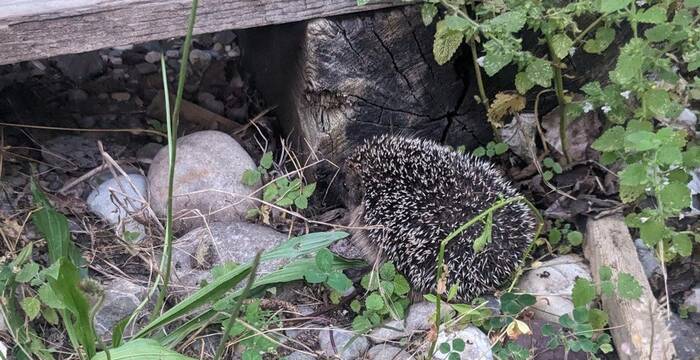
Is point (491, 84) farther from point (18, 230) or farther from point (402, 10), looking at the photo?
point (18, 230)

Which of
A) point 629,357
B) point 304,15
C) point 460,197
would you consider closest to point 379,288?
point 460,197

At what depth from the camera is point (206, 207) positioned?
3119mm

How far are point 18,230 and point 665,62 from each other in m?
2.40

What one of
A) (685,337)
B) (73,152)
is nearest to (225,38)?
(73,152)

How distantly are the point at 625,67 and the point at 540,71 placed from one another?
0.44 meters

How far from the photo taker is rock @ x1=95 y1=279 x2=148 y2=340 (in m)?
2.56

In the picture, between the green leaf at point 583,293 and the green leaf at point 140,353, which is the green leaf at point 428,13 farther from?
the green leaf at point 140,353

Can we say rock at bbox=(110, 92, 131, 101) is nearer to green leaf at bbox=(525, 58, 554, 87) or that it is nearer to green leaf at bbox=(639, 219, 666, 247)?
green leaf at bbox=(525, 58, 554, 87)

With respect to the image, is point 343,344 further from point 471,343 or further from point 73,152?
point 73,152

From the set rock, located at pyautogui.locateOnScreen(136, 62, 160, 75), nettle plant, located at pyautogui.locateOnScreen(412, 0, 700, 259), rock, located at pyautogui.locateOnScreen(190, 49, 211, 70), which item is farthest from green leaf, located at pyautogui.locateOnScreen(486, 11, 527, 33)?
rock, located at pyautogui.locateOnScreen(136, 62, 160, 75)

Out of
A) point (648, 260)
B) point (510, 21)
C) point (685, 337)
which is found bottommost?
point (685, 337)

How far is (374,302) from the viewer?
8.87 ft

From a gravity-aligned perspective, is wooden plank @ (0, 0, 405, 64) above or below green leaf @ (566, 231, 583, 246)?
above

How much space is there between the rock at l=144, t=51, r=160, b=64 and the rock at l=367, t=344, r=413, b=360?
2.18 m
